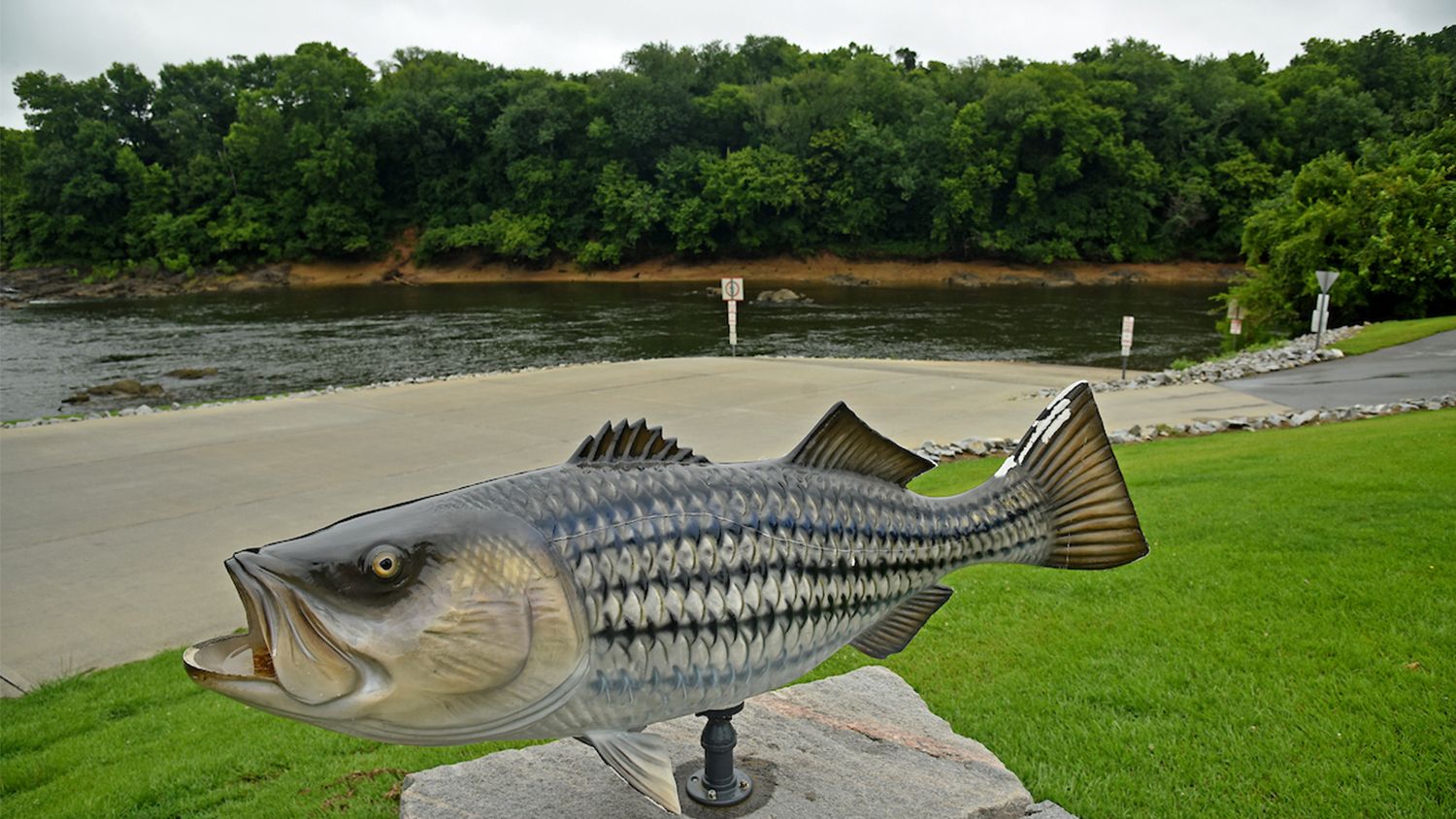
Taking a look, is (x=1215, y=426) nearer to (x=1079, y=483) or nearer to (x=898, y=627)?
(x=1079, y=483)

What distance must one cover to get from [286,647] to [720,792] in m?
1.74

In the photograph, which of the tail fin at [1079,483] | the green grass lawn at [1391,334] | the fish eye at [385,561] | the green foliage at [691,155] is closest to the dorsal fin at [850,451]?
the tail fin at [1079,483]

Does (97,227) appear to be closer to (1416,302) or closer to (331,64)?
(331,64)

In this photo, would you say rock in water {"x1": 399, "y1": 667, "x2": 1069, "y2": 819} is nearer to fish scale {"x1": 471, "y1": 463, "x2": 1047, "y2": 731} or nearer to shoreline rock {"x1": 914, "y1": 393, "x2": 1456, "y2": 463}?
fish scale {"x1": 471, "y1": 463, "x2": 1047, "y2": 731}

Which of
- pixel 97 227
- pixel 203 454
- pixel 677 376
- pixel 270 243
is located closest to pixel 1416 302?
pixel 677 376

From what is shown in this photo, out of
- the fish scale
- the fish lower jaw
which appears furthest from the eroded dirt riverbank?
the fish lower jaw

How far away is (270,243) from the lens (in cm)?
5531

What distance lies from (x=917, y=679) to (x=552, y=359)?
21.3 m

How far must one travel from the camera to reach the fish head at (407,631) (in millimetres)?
1819

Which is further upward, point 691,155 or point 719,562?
point 691,155

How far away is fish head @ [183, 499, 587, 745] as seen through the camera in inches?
71.6

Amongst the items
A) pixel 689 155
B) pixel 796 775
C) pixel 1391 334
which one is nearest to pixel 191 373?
pixel 796 775

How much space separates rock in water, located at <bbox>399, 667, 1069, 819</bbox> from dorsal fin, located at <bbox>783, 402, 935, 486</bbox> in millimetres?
1232

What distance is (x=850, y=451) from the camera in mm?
2648
